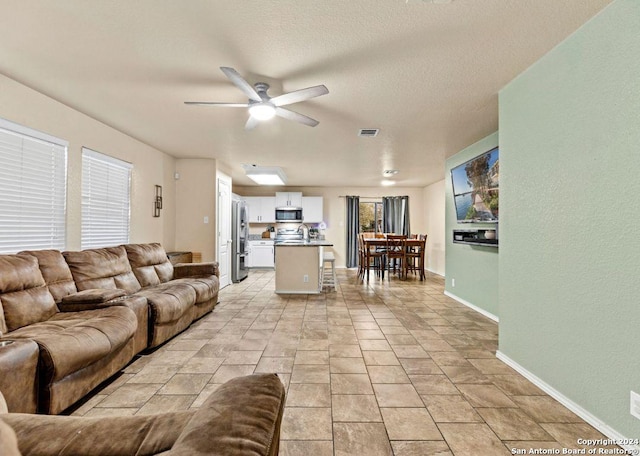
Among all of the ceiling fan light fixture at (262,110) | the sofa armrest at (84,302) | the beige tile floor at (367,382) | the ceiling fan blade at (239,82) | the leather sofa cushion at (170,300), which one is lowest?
the beige tile floor at (367,382)

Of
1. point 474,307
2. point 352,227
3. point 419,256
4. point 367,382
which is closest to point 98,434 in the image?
point 367,382

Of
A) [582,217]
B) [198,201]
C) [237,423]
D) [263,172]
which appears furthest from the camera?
[263,172]

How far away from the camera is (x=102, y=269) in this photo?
3027 mm

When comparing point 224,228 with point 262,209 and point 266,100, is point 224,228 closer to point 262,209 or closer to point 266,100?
point 262,209

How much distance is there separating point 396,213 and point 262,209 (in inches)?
150

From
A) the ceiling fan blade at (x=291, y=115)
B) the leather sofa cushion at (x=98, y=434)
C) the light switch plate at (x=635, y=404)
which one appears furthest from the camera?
the ceiling fan blade at (x=291, y=115)

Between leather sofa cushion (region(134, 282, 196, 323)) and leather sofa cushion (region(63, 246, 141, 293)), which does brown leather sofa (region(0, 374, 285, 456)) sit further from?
leather sofa cushion (region(63, 246, 141, 293))

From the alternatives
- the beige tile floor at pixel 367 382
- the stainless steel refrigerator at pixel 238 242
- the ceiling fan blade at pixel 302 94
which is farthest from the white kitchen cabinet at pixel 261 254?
the ceiling fan blade at pixel 302 94

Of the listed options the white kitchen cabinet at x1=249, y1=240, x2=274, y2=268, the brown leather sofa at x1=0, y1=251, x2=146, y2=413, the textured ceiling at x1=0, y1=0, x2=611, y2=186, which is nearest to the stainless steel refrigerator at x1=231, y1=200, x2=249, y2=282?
the white kitchen cabinet at x1=249, y1=240, x2=274, y2=268

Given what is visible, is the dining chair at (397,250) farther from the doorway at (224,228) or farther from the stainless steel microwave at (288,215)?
the doorway at (224,228)

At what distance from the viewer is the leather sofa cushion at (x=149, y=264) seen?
3.61 metres

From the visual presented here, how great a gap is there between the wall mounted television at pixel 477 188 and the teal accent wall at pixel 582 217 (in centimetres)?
122

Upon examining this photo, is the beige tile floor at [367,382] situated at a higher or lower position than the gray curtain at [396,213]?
lower

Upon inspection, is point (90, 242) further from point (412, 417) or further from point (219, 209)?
point (412, 417)
